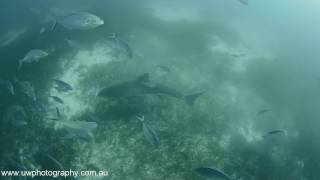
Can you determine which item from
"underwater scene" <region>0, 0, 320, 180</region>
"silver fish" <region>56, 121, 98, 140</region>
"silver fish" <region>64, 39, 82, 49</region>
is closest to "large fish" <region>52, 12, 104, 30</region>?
"underwater scene" <region>0, 0, 320, 180</region>

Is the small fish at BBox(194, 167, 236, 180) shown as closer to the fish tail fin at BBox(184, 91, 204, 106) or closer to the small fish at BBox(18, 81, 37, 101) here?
the fish tail fin at BBox(184, 91, 204, 106)

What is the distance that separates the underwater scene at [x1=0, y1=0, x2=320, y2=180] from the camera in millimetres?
10594

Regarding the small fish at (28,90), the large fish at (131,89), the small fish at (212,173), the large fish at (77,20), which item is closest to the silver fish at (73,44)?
the small fish at (28,90)

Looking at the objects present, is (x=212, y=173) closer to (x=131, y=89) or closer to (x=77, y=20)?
(x=131, y=89)

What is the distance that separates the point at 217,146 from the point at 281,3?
13.2 metres

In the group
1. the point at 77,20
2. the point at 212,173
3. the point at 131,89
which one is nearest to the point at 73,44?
the point at 77,20

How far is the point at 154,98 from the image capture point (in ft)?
39.5

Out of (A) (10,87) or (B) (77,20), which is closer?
(B) (77,20)

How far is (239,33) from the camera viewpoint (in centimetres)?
1712

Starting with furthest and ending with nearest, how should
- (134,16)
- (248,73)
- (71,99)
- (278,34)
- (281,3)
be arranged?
1. (281,3)
2. (278,34)
3. (134,16)
4. (248,73)
5. (71,99)

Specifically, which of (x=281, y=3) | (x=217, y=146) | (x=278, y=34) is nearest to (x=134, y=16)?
(x=278, y=34)

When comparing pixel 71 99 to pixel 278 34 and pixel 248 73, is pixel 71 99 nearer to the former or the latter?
pixel 248 73

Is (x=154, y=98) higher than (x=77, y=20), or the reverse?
(x=77, y=20)

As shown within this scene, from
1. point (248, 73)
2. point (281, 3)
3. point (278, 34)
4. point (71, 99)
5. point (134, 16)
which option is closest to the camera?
point (71, 99)
